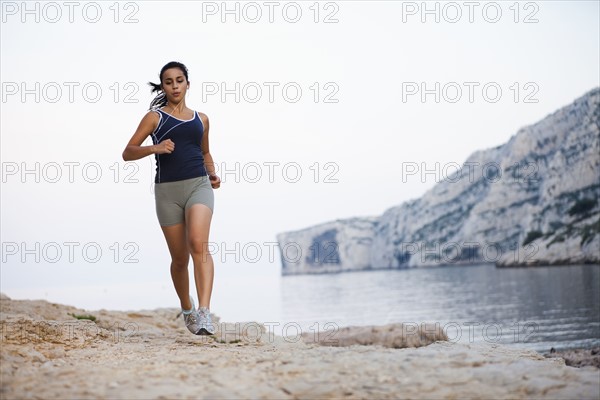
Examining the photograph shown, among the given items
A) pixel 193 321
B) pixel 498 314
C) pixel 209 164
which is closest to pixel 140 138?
pixel 209 164

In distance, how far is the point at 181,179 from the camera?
6.33 meters

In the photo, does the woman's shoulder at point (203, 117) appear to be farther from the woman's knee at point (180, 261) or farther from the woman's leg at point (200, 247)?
the woman's knee at point (180, 261)

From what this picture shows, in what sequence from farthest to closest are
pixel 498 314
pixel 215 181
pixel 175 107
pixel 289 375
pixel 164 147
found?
pixel 498 314 < pixel 215 181 < pixel 175 107 < pixel 164 147 < pixel 289 375

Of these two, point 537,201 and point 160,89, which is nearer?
point 160,89

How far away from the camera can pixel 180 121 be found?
6.32 metres

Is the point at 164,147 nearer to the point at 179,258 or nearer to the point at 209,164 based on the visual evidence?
the point at 209,164

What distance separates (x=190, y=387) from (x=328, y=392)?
82cm

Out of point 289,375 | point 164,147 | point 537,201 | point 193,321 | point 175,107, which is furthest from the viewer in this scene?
point 537,201

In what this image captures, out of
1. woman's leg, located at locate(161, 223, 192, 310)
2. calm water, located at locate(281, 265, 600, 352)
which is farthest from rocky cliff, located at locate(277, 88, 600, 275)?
woman's leg, located at locate(161, 223, 192, 310)

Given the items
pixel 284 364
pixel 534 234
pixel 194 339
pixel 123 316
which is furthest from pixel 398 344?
pixel 534 234

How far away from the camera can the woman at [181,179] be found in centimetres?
618

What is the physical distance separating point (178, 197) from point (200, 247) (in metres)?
0.60

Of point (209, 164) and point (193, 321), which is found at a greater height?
point (209, 164)

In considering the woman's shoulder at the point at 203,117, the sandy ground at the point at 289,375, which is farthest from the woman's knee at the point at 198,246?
the woman's shoulder at the point at 203,117
